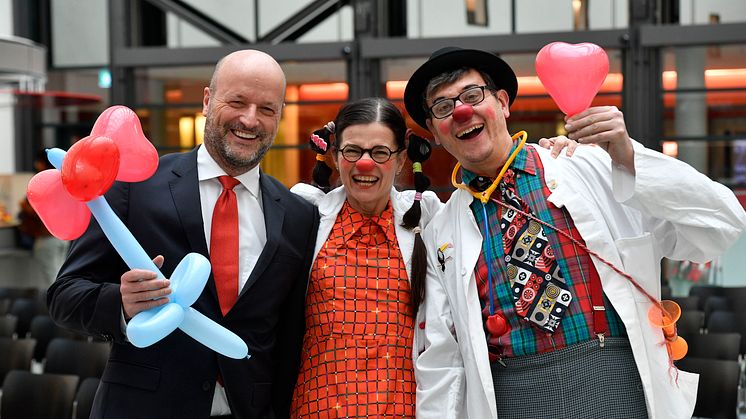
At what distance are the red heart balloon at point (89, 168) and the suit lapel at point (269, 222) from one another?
1.79 feet

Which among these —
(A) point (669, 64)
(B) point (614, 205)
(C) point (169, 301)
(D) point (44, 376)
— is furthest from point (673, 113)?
(C) point (169, 301)

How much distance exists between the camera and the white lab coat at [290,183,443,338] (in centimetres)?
264

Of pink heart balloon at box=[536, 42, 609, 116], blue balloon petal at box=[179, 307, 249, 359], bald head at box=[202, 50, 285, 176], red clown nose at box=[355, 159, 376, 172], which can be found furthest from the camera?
red clown nose at box=[355, 159, 376, 172]

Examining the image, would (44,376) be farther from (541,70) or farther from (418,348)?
(541,70)

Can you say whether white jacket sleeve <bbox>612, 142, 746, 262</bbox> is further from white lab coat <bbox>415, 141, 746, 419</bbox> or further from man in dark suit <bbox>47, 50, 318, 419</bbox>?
man in dark suit <bbox>47, 50, 318, 419</bbox>

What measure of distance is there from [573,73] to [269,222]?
2.96 ft

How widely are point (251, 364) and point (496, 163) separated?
0.85 m

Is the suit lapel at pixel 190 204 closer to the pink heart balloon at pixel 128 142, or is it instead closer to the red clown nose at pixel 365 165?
the pink heart balloon at pixel 128 142

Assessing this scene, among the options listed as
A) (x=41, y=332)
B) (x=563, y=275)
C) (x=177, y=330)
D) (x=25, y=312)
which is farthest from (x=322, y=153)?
(x=25, y=312)

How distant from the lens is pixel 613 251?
2314mm

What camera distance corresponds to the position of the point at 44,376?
15.5ft

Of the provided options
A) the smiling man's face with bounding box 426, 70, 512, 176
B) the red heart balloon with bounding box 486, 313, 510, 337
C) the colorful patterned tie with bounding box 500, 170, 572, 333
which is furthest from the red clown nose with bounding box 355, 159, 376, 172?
the red heart balloon with bounding box 486, 313, 510, 337

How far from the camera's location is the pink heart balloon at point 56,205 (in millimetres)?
1990

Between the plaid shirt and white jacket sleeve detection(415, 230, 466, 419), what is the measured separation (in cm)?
12
